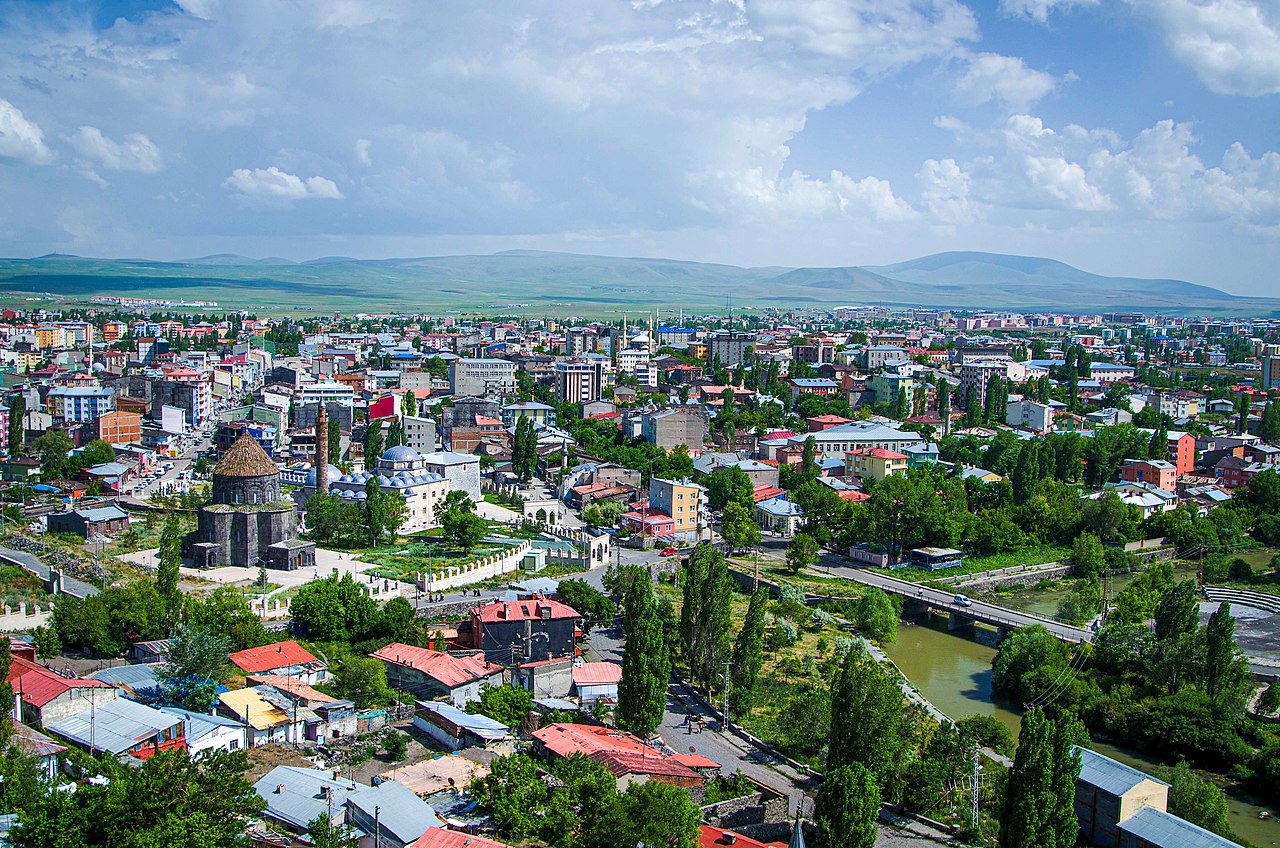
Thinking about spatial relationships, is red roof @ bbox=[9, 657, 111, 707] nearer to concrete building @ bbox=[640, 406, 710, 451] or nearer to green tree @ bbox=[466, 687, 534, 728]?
green tree @ bbox=[466, 687, 534, 728]

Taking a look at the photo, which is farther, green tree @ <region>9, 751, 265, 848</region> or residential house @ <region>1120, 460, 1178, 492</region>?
residential house @ <region>1120, 460, 1178, 492</region>

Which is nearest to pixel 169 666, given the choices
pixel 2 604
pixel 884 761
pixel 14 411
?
pixel 2 604

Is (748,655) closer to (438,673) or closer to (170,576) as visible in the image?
(438,673)

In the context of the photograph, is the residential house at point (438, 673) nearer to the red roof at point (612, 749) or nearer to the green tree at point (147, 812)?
the red roof at point (612, 749)

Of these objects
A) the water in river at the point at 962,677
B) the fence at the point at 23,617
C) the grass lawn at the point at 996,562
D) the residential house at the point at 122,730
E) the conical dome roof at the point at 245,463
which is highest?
the conical dome roof at the point at 245,463

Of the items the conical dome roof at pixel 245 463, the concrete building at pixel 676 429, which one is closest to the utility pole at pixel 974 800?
the conical dome roof at pixel 245 463

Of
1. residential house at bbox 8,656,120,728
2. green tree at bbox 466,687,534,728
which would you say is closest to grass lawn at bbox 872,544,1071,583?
green tree at bbox 466,687,534,728
